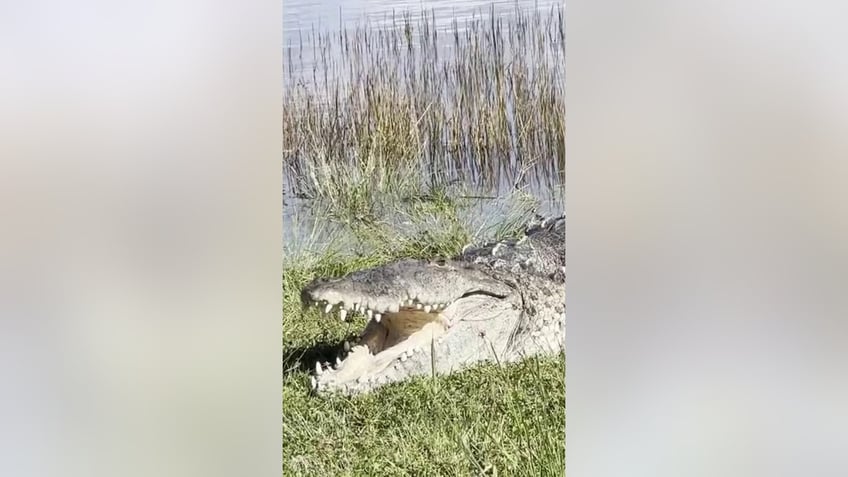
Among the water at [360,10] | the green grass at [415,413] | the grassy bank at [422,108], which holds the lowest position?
the green grass at [415,413]

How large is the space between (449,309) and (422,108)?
0.49 m

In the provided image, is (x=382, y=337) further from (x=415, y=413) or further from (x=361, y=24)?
(x=361, y=24)

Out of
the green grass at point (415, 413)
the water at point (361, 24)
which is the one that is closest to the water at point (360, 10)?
the water at point (361, 24)

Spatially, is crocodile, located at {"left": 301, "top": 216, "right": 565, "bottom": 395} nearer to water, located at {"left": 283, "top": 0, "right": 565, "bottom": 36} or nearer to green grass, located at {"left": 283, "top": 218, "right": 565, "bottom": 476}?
green grass, located at {"left": 283, "top": 218, "right": 565, "bottom": 476}

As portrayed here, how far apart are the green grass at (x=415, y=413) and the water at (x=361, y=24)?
0.04 metres

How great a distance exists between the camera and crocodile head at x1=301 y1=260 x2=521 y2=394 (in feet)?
4.16

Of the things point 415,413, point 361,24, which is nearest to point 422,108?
point 361,24

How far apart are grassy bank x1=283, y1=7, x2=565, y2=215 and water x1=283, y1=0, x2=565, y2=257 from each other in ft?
0.04

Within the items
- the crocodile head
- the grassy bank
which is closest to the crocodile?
the crocodile head

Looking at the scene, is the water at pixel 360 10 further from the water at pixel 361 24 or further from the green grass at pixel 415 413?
the green grass at pixel 415 413

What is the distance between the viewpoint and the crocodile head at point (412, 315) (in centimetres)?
127
